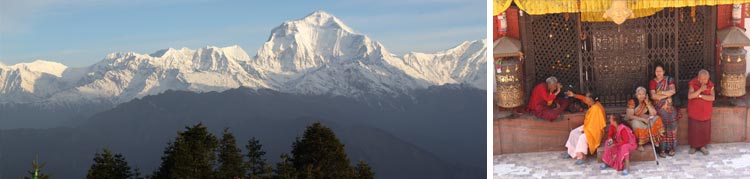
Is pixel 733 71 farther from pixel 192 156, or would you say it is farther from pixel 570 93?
pixel 192 156

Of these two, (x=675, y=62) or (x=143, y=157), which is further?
(x=143, y=157)

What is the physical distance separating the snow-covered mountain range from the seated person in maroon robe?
4.32 m

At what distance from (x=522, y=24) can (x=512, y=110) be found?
533 millimetres

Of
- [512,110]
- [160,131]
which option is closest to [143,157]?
[160,131]

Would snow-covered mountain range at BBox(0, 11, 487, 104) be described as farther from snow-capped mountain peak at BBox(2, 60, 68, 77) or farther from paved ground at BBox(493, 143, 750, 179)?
paved ground at BBox(493, 143, 750, 179)

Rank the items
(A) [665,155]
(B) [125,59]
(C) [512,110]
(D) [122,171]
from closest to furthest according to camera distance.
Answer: (A) [665,155] → (C) [512,110] → (D) [122,171] → (B) [125,59]

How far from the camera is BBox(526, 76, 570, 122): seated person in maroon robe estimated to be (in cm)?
496

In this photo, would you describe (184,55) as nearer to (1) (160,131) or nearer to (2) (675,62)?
(1) (160,131)

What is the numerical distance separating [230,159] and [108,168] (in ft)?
2.86

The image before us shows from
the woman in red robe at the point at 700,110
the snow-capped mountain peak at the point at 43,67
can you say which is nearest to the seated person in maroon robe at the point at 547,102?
the woman in red robe at the point at 700,110

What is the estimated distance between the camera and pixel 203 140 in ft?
19.7

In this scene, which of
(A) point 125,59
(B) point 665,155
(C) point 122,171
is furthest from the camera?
(A) point 125,59

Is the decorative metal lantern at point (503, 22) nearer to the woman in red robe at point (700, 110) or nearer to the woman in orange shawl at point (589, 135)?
the woman in orange shawl at point (589, 135)

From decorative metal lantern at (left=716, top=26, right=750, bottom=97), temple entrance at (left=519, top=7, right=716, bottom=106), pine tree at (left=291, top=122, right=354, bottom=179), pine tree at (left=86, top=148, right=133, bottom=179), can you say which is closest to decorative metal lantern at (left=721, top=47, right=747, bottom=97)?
decorative metal lantern at (left=716, top=26, right=750, bottom=97)
